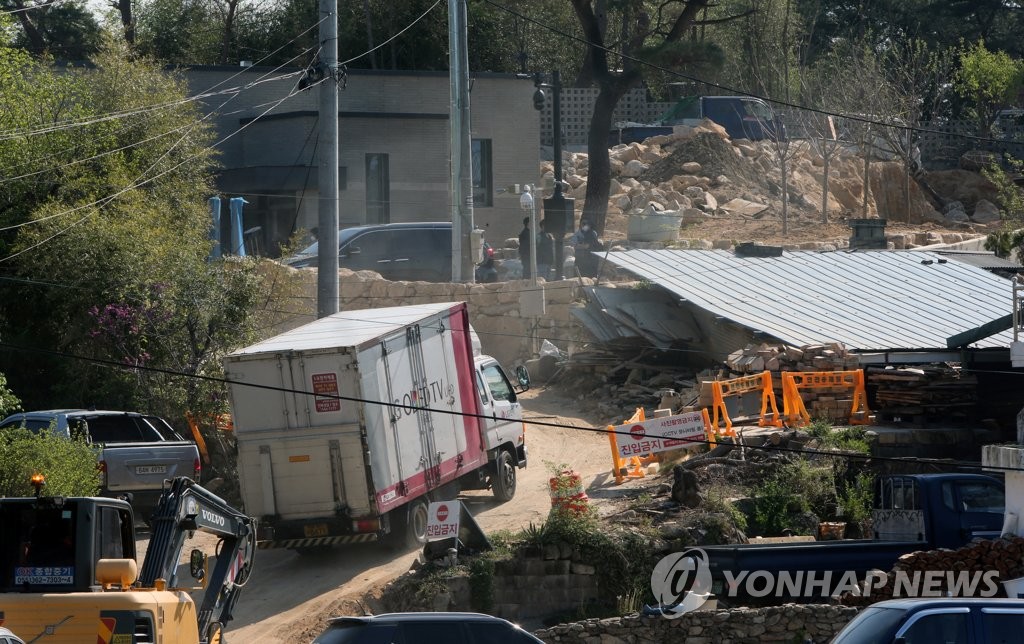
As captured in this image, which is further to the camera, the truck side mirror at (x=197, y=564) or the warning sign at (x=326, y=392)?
the warning sign at (x=326, y=392)

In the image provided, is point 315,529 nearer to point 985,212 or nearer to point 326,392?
point 326,392

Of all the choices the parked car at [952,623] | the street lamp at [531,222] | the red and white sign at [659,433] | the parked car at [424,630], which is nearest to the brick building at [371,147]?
the street lamp at [531,222]

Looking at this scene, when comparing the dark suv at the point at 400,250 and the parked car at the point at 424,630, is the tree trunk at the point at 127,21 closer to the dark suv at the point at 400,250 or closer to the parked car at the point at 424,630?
the dark suv at the point at 400,250

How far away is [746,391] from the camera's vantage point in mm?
21328

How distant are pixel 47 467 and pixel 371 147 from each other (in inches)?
891

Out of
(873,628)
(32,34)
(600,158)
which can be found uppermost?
(32,34)

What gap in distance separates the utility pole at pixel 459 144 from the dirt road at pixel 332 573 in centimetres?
698

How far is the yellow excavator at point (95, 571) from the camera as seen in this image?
8.74 meters

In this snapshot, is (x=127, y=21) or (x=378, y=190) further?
(x=127, y=21)

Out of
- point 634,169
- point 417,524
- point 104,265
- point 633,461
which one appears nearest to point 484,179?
point 634,169

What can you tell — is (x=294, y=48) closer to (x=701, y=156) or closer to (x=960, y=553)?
(x=701, y=156)

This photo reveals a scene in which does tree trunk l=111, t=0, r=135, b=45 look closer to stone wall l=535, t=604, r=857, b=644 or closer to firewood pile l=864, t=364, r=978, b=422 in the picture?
firewood pile l=864, t=364, r=978, b=422

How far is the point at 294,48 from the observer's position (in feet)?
150

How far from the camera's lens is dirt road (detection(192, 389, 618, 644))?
13656mm
